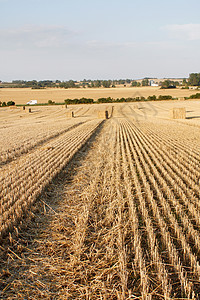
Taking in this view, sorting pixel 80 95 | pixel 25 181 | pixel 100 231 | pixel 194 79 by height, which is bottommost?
pixel 100 231

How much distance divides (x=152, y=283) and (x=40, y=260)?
1.69 m

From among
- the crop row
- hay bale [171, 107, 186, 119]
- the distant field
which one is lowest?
the crop row

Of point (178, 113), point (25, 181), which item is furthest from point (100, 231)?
point (178, 113)

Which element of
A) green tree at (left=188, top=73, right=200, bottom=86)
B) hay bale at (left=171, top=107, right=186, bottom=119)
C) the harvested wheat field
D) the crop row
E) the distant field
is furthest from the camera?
green tree at (left=188, top=73, right=200, bottom=86)

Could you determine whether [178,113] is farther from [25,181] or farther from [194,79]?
[194,79]

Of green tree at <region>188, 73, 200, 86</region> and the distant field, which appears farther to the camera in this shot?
green tree at <region>188, 73, 200, 86</region>

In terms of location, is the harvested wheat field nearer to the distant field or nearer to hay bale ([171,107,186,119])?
hay bale ([171,107,186,119])

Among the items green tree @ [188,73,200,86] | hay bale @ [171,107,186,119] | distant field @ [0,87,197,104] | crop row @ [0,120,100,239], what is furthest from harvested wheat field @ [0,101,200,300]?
green tree @ [188,73,200,86]

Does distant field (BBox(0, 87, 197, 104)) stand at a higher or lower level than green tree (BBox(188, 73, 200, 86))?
lower

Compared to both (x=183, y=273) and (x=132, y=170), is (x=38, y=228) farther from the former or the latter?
(x=132, y=170)

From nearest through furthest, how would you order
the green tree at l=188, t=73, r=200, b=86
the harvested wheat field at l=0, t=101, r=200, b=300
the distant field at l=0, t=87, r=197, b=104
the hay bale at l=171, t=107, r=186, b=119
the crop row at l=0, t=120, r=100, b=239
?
the harvested wheat field at l=0, t=101, r=200, b=300 → the crop row at l=0, t=120, r=100, b=239 → the hay bale at l=171, t=107, r=186, b=119 → the distant field at l=0, t=87, r=197, b=104 → the green tree at l=188, t=73, r=200, b=86

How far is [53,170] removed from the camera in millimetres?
8625

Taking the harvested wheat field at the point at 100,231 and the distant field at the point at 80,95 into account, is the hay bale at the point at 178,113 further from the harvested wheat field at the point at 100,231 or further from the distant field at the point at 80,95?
the distant field at the point at 80,95

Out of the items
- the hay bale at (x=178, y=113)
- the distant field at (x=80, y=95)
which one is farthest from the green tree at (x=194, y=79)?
the hay bale at (x=178, y=113)
